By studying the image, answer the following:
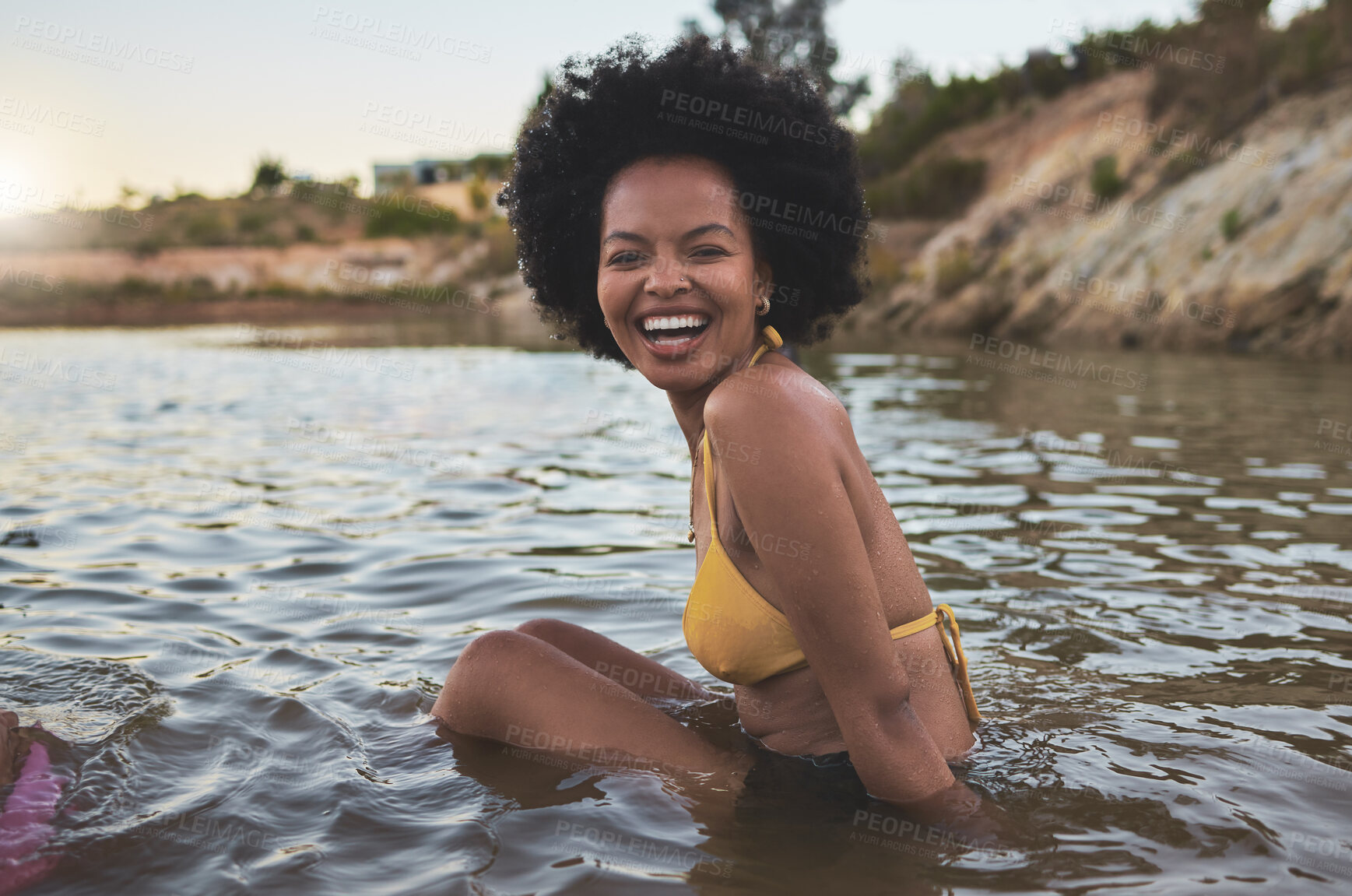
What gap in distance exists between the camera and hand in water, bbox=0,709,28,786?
267 centimetres

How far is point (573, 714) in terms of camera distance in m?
2.78

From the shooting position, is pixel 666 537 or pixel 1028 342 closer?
pixel 666 537

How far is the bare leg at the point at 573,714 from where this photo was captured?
2758mm

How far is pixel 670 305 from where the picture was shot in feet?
8.45

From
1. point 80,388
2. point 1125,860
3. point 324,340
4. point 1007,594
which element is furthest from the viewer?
point 324,340

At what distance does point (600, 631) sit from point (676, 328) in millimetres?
2081

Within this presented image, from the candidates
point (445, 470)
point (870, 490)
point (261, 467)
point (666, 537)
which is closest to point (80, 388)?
point (261, 467)

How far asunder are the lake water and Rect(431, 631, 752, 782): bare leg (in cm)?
10

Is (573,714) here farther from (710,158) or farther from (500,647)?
(710,158)

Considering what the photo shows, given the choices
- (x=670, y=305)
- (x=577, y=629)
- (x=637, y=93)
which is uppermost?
(x=637, y=93)

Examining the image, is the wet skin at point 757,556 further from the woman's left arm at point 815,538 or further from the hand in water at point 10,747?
the hand in water at point 10,747

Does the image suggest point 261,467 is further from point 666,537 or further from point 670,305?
point 670,305

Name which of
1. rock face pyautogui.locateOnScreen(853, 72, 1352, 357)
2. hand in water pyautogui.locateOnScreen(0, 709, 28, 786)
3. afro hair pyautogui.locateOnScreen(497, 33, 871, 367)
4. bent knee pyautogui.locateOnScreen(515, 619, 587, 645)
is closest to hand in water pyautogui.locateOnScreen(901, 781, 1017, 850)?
bent knee pyautogui.locateOnScreen(515, 619, 587, 645)

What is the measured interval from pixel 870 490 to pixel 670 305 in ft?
2.08
